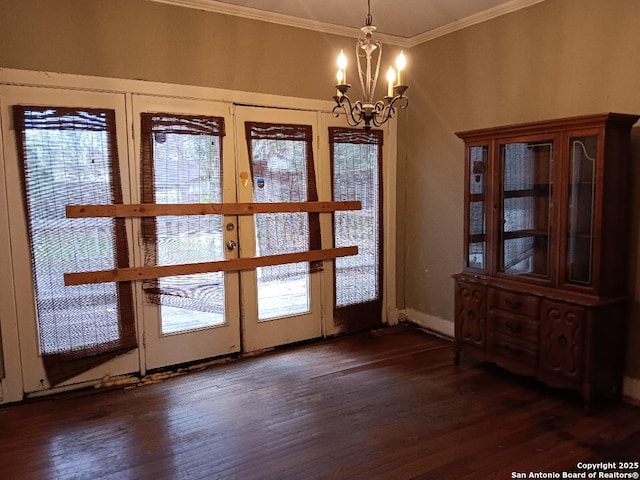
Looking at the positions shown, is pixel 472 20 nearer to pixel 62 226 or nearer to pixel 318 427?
pixel 318 427

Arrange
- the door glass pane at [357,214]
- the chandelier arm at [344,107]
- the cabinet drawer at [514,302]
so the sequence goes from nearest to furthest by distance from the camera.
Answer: the chandelier arm at [344,107] < the cabinet drawer at [514,302] < the door glass pane at [357,214]

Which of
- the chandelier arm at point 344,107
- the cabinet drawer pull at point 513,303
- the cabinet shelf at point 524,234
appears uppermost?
the chandelier arm at point 344,107

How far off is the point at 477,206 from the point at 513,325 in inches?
35.4

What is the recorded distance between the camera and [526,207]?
3.29 meters

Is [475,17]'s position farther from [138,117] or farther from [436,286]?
[138,117]

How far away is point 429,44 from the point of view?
4.35 m

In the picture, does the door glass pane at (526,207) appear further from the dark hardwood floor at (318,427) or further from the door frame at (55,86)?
the door frame at (55,86)

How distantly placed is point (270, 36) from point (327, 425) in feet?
9.81

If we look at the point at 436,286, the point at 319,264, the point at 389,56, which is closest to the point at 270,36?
the point at 389,56

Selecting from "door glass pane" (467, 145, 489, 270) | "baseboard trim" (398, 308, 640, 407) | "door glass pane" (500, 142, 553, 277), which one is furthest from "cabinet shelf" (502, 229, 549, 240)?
"baseboard trim" (398, 308, 640, 407)

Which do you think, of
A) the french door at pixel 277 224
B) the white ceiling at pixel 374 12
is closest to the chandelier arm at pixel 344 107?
the french door at pixel 277 224

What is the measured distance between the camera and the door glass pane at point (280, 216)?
3875mm

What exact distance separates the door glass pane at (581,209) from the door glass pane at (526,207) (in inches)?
5.8

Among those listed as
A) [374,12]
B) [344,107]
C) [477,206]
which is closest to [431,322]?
[477,206]
